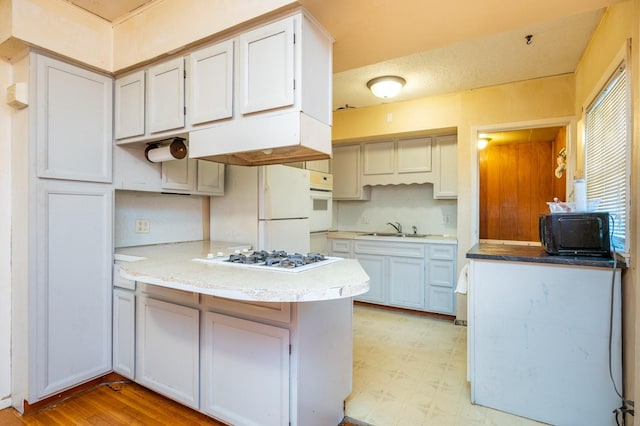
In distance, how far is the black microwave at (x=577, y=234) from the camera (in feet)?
5.82

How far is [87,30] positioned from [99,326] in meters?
1.93

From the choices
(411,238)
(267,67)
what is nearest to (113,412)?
(267,67)

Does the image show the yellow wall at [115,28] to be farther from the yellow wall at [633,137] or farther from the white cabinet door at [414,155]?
the white cabinet door at [414,155]

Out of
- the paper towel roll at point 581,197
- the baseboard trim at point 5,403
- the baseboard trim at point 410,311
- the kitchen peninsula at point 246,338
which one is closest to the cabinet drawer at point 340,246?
the baseboard trim at point 410,311

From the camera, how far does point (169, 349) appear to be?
187 centimetres

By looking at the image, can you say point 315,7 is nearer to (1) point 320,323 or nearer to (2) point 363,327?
(1) point 320,323

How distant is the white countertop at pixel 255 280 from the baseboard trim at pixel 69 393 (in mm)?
1081

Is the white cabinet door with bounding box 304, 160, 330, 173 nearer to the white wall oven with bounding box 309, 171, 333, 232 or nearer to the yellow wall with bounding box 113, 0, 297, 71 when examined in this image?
the white wall oven with bounding box 309, 171, 333, 232

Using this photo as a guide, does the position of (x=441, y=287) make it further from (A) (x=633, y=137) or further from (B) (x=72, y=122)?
(B) (x=72, y=122)

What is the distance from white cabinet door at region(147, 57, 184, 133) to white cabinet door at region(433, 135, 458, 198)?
2905mm

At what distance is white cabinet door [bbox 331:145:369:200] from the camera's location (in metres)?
4.30

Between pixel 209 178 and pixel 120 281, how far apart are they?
1.02m

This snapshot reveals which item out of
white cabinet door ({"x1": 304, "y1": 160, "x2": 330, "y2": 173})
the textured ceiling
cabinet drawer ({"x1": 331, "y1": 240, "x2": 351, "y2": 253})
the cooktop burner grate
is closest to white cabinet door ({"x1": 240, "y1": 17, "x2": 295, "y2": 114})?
the textured ceiling

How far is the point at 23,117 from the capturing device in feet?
6.29
